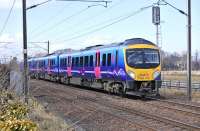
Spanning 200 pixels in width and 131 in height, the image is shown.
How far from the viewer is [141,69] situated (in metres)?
24.8

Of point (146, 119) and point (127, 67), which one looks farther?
point (127, 67)

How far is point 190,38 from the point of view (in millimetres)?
25328

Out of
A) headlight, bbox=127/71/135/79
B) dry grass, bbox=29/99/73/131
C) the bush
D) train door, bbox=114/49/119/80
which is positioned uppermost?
train door, bbox=114/49/119/80

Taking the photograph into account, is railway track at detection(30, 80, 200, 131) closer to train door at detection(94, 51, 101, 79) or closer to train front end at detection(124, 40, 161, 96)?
train front end at detection(124, 40, 161, 96)

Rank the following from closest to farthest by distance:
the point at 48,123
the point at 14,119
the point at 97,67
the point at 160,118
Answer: the point at 14,119, the point at 48,123, the point at 160,118, the point at 97,67

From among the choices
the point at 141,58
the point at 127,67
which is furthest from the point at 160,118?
the point at 141,58

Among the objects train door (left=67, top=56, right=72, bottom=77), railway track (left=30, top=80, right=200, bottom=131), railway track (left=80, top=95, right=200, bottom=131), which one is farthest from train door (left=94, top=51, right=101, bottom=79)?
train door (left=67, top=56, right=72, bottom=77)

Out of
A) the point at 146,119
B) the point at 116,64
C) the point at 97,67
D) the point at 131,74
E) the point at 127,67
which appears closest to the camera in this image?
the point at 146,119

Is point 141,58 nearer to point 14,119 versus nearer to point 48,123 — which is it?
point 48,123

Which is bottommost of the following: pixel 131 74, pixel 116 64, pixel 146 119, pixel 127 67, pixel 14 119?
pixel 146 119

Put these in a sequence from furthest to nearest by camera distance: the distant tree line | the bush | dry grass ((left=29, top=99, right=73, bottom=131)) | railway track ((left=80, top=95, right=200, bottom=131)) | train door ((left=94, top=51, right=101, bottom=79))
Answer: the distant tree line, train door ((left=94, top=51, right=101, bottom=79)), railway track ((left=80, top=95, right=200, bottom=131)), dry grass ((left=29, top=99, right=73, bottom=131)), the bush

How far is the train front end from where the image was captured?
24.7m

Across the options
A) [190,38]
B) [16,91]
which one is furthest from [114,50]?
[16,91]

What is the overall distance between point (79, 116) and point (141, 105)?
4683 mm
